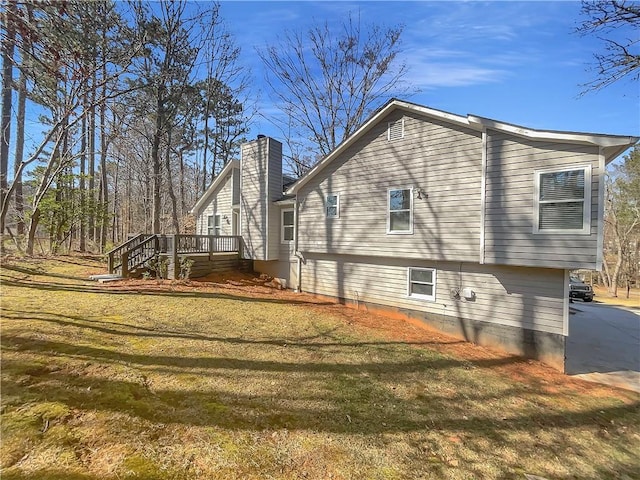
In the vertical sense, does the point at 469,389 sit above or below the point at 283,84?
below

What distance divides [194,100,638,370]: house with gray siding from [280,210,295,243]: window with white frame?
12.9 inches

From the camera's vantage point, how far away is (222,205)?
15680 mm

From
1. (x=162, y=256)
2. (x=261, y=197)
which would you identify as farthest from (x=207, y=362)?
(x=261, y=197)

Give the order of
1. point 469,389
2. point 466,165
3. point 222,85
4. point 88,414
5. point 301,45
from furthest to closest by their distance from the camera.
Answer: point 222,85
point 301,45
point 466,165
point 469,389
point 88,414

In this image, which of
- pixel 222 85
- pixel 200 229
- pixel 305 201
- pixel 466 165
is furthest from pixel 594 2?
pixel 222 85

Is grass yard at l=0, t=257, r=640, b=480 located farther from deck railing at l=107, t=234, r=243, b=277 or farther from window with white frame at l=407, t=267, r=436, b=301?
deck railing at l=107, t=234, r=243, b=277

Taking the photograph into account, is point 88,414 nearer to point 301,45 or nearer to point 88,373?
point 88,373

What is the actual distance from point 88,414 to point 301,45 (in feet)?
69.8

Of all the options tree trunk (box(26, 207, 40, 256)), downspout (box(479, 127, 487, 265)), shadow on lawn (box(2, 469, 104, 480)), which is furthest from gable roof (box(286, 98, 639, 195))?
tree trunk (box(26, 207, 40, 256))

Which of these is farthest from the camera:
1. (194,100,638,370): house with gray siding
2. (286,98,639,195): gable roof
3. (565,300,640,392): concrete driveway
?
(565,300,640,392): concrete driveway

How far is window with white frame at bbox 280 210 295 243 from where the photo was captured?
41.9 feet

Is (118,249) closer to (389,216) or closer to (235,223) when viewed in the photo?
(235,223)

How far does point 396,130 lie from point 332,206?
11.0 feet

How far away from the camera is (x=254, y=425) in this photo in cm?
341
